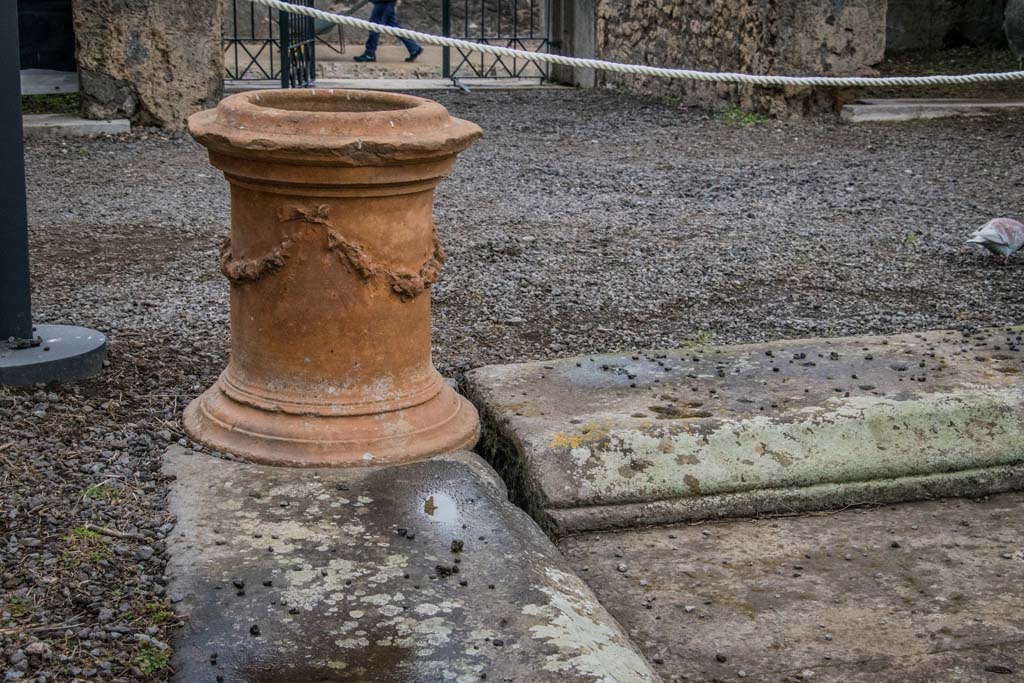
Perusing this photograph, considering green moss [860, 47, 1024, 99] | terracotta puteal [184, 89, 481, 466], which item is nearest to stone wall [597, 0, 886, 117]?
green moss [860, 47, 1024, 99]

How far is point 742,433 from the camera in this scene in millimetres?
3455

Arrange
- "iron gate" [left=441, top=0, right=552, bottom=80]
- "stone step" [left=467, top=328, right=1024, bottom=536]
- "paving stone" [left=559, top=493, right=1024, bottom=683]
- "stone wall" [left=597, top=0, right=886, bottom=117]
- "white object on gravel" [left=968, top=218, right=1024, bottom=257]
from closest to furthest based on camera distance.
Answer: "paving stone" [left=559, top=493, right=1024, bottom=683]
"stone step" [left=467, top=328, right=1024, bottom=536]
"white object on gravel" [left=968, top=218, right=1024, bottom=257]
"stone wall" [left=597, top=0, right=886, bottom=117]
"iron gate" [left=441, top=0, right=552, bottom=80]

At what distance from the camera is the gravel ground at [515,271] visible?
107 inches

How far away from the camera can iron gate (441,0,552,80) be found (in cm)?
1377

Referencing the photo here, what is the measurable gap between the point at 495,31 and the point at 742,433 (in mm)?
13291

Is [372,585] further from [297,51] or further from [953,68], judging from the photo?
[953,68]

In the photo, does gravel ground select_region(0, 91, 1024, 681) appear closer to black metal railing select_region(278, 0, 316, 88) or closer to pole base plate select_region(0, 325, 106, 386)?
pole base plate select_region(0, 325, 106, 386)

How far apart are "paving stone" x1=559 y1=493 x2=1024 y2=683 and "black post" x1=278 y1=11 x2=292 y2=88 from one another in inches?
277

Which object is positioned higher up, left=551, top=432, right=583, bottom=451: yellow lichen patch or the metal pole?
the metal pole

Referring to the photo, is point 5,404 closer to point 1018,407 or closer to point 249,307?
point 249,307

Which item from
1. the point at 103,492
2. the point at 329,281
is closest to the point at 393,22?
the point at 329,281

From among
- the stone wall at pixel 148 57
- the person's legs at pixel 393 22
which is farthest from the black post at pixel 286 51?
the person's legs at pixel 393 22

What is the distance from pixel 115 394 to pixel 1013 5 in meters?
10.8

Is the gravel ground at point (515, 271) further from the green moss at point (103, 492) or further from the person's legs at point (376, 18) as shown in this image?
the person's legs at point (376, 18)
